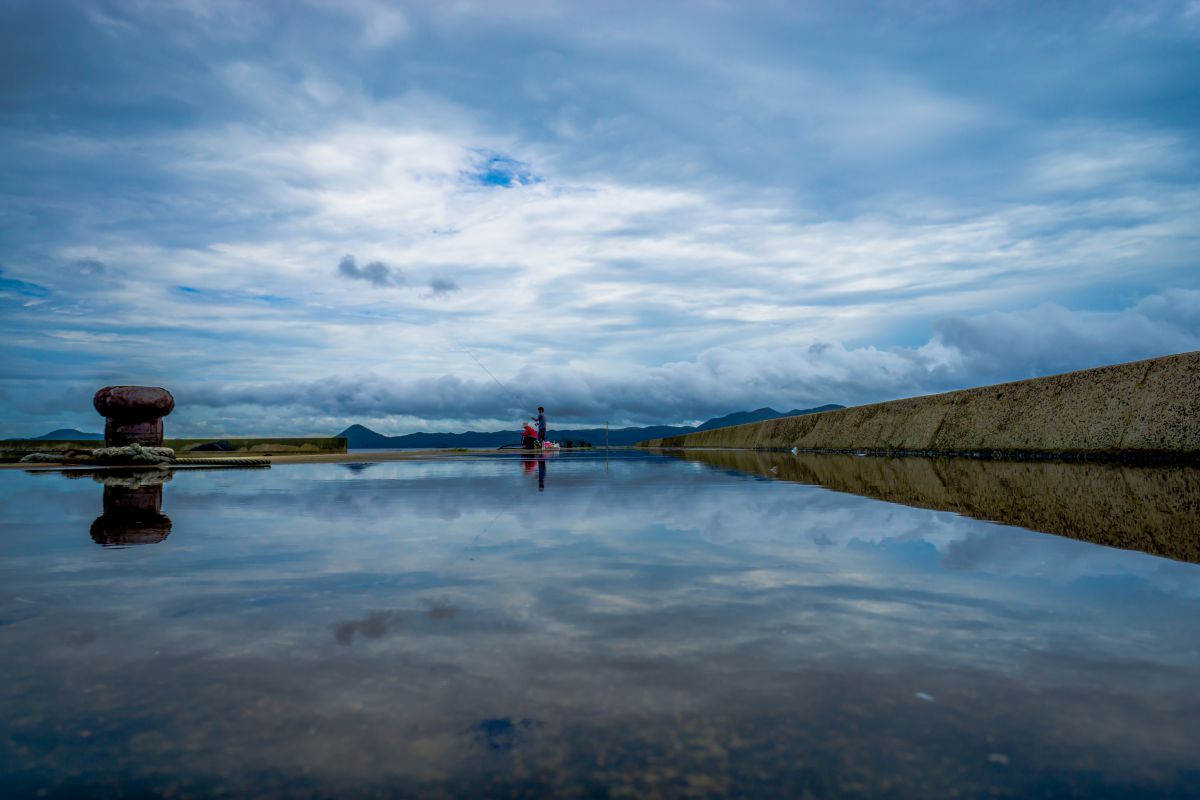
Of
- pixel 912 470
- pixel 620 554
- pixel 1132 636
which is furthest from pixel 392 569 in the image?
pixel 912 470

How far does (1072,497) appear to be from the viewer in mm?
6391

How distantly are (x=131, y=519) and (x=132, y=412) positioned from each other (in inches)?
485

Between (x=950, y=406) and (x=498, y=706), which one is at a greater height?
(x=950, y=406)

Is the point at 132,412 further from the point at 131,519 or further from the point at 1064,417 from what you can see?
the point at 1064,417

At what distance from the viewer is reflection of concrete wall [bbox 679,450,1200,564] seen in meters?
4.40

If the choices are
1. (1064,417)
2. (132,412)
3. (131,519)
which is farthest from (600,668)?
(132,412)

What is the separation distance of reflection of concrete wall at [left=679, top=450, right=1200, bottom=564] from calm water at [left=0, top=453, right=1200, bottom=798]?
2.01ft

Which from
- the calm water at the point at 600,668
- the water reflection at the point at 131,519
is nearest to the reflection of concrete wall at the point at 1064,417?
the calm water at the point at 600,668

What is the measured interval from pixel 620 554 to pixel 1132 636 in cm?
224

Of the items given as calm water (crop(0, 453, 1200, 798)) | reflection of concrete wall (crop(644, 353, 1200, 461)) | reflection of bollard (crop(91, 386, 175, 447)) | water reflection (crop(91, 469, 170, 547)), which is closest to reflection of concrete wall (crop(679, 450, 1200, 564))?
calm water (crop(0, 453, 1200, 798))

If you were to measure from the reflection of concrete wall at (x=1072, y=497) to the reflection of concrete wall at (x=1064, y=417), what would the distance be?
2.95ft

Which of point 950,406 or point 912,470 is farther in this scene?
point 950,406

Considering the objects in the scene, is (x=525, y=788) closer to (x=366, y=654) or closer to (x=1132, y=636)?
(x=366, y=654)

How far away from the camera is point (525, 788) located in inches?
53.1
